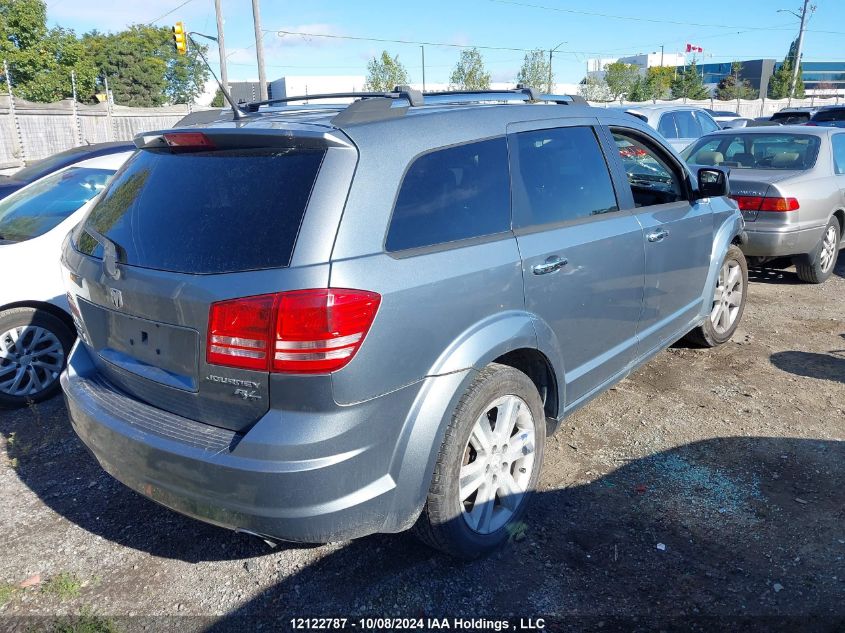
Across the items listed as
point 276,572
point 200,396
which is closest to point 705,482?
point 276,572

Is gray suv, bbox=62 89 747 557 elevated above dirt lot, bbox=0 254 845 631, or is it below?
above

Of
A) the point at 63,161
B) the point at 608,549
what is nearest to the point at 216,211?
the point at 608,549

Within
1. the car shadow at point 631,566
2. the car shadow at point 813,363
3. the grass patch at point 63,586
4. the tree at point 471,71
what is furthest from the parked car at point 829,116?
the tree at point 471,71

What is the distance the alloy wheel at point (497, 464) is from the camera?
2.86 meters

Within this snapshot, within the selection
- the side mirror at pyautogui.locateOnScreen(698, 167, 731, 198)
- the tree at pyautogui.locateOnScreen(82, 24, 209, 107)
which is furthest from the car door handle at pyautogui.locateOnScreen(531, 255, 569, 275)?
the tree at pyautogui.locateOnScreen(82, 24, 209, 107)

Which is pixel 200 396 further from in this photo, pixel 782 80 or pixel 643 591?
pixel 782 80

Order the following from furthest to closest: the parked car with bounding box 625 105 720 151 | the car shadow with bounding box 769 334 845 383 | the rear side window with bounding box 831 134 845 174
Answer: the parked car with bounding box 625 105 720 151 < the rear side window with bounding box 831 134 845 174 < the car shadow with bounding box 769 334 845 383

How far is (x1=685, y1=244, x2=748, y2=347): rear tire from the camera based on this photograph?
5.27 m

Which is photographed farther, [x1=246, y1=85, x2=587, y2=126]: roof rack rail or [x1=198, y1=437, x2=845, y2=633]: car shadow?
[x1=198, y1=437, x2=845, y2=633]: car shadow

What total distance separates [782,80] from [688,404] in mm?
65157

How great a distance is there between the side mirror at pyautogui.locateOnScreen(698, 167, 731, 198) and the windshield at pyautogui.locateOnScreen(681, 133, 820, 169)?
326cm

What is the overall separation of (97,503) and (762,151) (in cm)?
744

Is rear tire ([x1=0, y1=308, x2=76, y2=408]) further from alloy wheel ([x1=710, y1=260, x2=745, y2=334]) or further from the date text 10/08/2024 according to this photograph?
alloy wheel ([x1=710, y1=260, x2=745, y2=334])

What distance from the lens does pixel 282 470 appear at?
2.25 m
